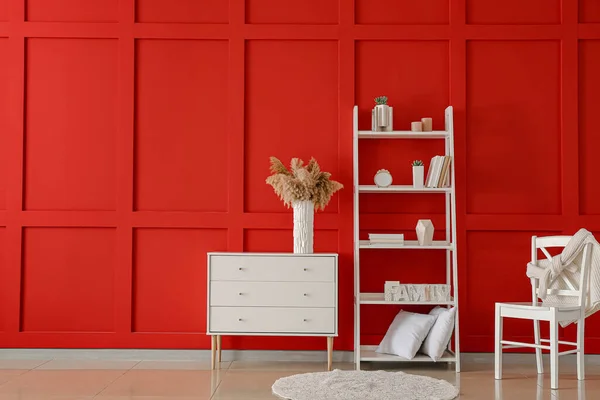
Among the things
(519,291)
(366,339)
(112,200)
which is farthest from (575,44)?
(112,200)

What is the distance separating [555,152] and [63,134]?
3.44 metres

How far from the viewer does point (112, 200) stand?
16.1 ft

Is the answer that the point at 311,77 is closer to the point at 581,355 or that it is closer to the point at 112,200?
the point at 112,200

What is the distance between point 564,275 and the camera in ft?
14.3

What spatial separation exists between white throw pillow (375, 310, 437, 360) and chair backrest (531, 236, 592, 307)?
28.0 inches

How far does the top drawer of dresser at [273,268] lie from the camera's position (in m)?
4.48

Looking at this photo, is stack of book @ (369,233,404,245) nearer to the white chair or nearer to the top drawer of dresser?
the top drawer of dresser

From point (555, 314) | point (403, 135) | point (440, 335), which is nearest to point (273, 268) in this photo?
point (440, 335)

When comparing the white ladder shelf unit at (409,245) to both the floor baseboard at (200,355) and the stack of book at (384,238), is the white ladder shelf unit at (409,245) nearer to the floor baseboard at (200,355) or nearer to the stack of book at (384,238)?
the stack of book at (384,238)

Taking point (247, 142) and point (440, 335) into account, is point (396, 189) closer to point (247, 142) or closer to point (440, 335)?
point (440, 335)

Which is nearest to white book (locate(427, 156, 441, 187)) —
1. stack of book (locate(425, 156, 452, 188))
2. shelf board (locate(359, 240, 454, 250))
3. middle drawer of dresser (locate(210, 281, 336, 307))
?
stack of book (locate(425, 156, 452, 188))

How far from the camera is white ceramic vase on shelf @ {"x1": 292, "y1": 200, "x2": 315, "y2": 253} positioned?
4598 mm

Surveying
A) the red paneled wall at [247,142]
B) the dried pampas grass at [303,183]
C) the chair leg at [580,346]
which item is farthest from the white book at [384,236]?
the chair leg at [580,346]

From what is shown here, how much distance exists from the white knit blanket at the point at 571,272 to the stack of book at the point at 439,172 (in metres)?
0.82
